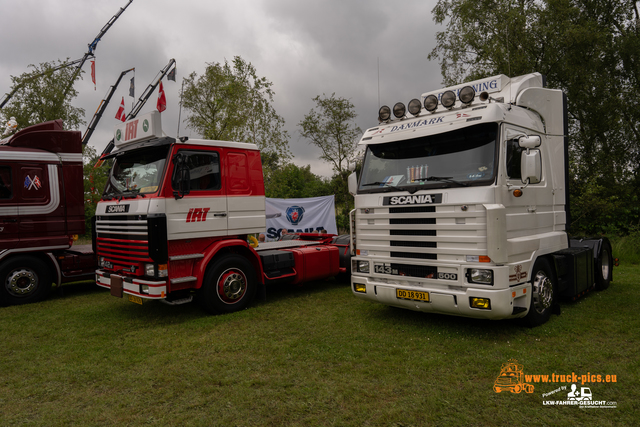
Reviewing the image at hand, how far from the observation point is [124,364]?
4.72m

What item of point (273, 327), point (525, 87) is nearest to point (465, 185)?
point (525, 87)

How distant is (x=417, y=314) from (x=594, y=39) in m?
15.4

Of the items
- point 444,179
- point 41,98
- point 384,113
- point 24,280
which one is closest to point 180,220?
point 384,113

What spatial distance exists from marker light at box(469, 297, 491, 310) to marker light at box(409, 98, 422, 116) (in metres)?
2.73

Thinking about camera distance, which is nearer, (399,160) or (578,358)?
(578,358)

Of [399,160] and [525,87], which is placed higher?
[525,87]

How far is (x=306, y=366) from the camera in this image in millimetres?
4484

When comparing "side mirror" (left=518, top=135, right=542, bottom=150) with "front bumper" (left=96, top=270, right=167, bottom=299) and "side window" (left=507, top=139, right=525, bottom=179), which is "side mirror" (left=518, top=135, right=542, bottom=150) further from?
"front bumper" (left=96, top=270, right=167, bottom=299)

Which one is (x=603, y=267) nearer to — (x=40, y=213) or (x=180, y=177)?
(x=180, y=177)

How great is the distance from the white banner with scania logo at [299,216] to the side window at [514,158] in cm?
971

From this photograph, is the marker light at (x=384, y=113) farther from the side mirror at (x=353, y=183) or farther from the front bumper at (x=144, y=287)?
the front bumper at (x=144, y=287)

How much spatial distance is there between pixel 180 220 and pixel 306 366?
10.0 ft

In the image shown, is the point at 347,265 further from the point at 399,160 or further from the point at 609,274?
the point at 609,274

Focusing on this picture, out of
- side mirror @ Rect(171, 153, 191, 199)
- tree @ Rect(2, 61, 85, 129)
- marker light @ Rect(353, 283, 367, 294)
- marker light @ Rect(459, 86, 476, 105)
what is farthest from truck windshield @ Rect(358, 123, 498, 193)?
tree @ Rect(2, 61, 85, 129)
